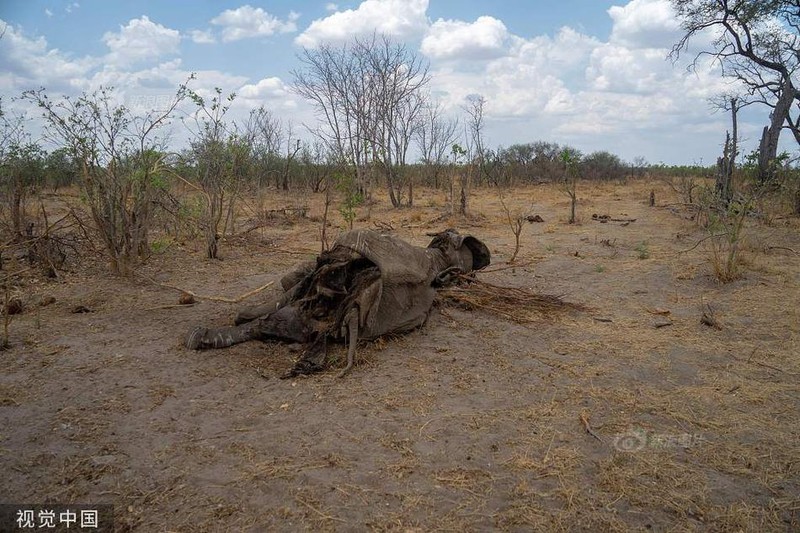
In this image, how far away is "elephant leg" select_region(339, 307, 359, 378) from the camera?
4014 millimetres

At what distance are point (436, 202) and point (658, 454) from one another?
50.2 feet

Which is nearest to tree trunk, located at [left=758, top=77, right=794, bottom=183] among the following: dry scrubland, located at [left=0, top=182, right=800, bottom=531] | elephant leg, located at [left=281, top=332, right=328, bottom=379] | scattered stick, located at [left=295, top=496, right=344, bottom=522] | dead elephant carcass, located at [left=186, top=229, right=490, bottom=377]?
dry scrubland, located at [left=0, top=182, right=800, bottom=531]

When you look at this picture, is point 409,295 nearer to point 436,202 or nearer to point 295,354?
point 295,354

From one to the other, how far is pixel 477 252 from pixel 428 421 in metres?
3.26

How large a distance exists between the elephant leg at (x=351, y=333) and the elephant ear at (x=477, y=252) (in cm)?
233

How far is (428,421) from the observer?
331 cm

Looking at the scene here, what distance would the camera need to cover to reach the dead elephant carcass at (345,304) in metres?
4.34

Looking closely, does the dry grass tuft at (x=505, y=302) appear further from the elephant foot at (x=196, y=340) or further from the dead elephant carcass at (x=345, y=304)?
the elephant foot at (x=196, y=340)

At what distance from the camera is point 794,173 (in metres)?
12.8

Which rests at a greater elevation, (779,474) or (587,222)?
(587,222)

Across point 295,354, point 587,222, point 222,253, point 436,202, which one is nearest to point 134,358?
point 295,354

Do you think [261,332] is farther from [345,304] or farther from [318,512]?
[318,512]

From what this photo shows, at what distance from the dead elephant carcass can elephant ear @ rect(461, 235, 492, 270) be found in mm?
1408

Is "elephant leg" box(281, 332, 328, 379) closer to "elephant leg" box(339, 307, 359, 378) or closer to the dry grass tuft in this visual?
"elephant leg" box(339, 307, 359, 378)
